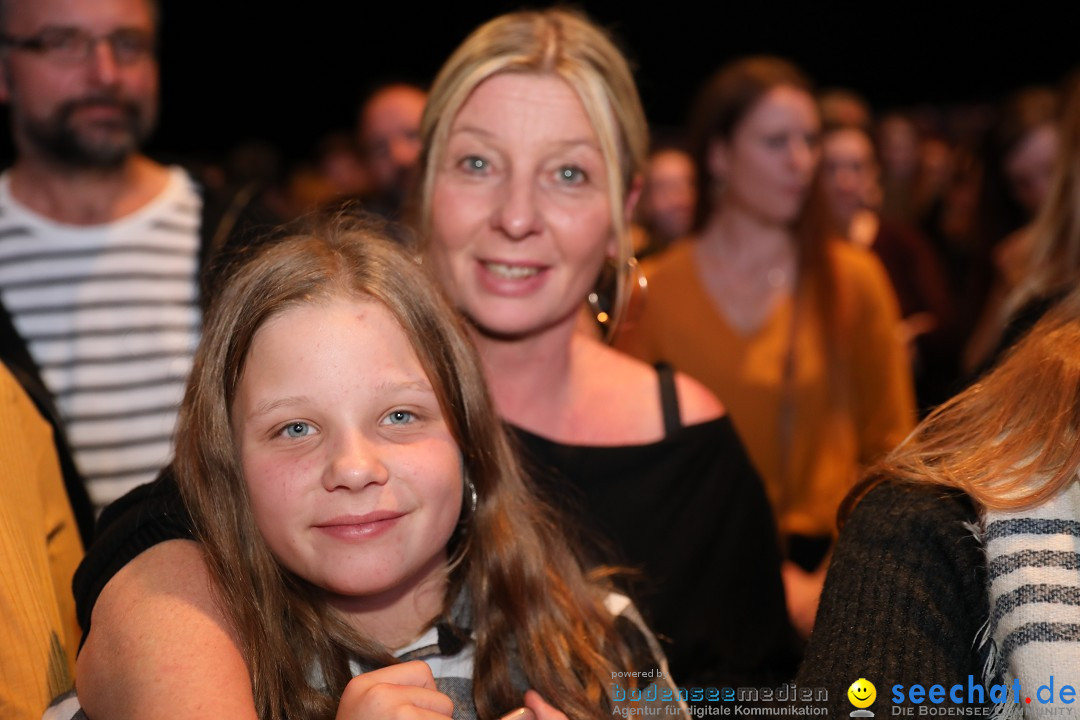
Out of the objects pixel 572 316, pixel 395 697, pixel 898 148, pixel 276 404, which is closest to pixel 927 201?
pixel 898 148

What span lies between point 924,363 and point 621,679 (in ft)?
11.2

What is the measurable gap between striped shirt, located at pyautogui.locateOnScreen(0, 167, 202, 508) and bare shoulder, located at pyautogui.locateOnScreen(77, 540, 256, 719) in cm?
109

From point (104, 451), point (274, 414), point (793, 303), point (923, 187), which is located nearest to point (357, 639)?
point (274, 414)

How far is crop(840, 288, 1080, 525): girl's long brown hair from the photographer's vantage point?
1454 mm

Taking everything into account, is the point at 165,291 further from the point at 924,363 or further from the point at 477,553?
the point at 924,363

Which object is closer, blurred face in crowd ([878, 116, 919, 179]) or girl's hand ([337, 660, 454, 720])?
girl's hand ([337, 660, 454, 720])

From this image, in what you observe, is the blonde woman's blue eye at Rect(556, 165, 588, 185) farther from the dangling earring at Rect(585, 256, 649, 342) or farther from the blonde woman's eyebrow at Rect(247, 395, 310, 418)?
the blonde woman's eyebrow at Rect(247, 395, 310, 418)

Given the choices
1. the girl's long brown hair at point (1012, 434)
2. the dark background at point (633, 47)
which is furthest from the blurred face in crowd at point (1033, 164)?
the dark background at point (633, 47)

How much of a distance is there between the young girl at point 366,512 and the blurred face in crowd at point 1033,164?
326 cm

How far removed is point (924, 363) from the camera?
15.3 ft

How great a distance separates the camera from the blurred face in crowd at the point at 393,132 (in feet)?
14.7

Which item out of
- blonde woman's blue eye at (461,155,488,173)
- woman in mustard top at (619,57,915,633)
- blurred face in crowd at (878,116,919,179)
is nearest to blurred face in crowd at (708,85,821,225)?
woman in mustard top at (619,57,915,633)

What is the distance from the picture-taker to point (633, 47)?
854 centimetres

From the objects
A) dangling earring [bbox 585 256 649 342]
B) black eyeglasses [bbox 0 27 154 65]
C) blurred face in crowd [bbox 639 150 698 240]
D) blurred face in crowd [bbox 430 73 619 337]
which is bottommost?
blurred face in crowd [bbox 639 150 698 240]
